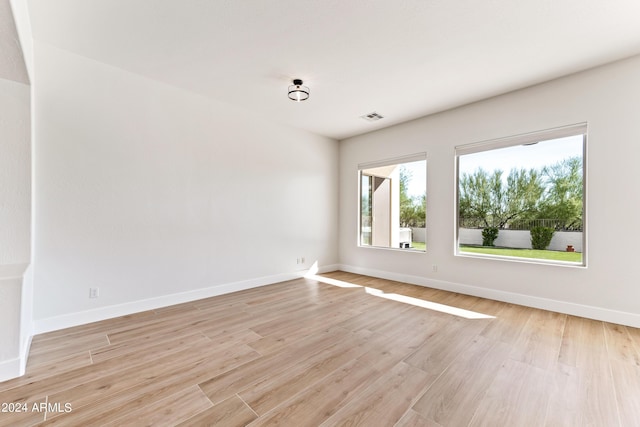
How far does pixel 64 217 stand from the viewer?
2805 mm

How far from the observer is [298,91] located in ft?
11.1

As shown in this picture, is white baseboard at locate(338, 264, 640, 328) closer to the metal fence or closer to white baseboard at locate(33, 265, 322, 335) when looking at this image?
the metal fence

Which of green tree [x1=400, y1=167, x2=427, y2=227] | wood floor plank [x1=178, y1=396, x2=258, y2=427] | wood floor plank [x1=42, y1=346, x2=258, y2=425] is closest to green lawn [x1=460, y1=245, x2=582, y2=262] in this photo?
green tree [x1=400, y1=167, x2=427, y2=227]

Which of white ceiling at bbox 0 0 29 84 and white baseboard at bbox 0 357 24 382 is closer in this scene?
white ceiling at bbox 0 0 29 84

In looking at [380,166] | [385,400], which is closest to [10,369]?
[385,400]

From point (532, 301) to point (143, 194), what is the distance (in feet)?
16.8

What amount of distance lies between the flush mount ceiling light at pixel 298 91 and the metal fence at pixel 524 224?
301cm

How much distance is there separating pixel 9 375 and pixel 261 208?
317 centimetres

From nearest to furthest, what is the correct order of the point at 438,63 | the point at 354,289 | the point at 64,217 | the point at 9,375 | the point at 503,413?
the point at 503,413, the point at 9,375, the point at 64,217, the point at 438,63, the point at 354,289

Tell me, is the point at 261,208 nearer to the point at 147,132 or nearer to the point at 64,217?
the point at 147,132

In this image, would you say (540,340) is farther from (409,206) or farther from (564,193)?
(409,206)

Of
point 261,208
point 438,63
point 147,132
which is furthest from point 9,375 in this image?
point 438,63

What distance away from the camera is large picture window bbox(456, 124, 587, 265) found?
333 centimetres

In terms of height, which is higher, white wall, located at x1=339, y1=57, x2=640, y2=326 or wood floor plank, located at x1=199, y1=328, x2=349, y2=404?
white wall, located at x1=339, y1=57, x2=640, y2=326
